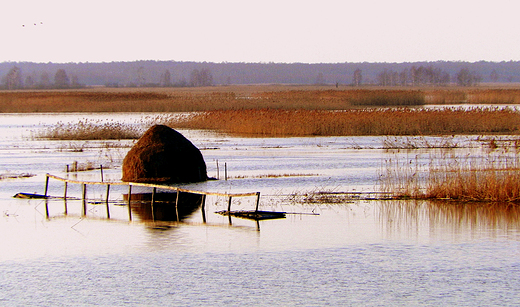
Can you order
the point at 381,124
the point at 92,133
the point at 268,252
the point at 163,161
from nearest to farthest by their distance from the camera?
the point at 268,252 → the point at 163,161 → the point at 92,133 → the point at 381,124

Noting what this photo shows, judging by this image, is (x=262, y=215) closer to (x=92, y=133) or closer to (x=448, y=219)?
(x=448, y=219)

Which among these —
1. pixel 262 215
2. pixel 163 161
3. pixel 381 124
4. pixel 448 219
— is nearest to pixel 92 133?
pixel 381 124

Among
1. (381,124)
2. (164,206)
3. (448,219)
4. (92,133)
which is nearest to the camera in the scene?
(448,219)

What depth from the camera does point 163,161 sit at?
22.1 metres

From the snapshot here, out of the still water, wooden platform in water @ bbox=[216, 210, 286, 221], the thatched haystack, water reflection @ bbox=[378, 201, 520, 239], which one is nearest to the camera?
the still water

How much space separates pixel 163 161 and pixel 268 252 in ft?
31.3

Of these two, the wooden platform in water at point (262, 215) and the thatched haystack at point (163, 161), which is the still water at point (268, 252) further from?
the thatched haystack at point (163, 161)

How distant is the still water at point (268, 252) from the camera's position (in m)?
10.6

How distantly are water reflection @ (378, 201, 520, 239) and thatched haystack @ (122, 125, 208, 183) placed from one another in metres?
6.80

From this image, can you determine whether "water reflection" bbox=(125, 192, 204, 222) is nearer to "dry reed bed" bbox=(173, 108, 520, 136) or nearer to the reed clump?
the reed clump

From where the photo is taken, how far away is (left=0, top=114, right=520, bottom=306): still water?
10.6m

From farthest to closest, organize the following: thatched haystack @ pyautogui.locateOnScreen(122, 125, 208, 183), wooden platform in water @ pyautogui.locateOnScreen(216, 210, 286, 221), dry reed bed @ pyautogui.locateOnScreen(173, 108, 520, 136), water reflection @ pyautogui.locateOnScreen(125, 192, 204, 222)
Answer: dry reed bed @ pyautogui.locateOnScreen(173, 108, 520, 136), thatched haystack @ pyautogui.locateOnScreen(122, 125, 208, 183), water reflection @ pyautogui.locateOnScreen(125, 192, 204, 222), wooden platform in water @ pyautogui.locateOnScreen(216, 210, 286, 221)

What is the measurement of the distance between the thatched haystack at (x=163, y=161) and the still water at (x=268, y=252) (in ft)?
3.27

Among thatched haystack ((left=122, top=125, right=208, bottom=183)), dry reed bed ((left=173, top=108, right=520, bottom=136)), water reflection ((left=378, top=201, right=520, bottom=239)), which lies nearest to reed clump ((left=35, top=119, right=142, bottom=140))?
dry reed bed ((left=173, top=108, right=520, bottom=136))
